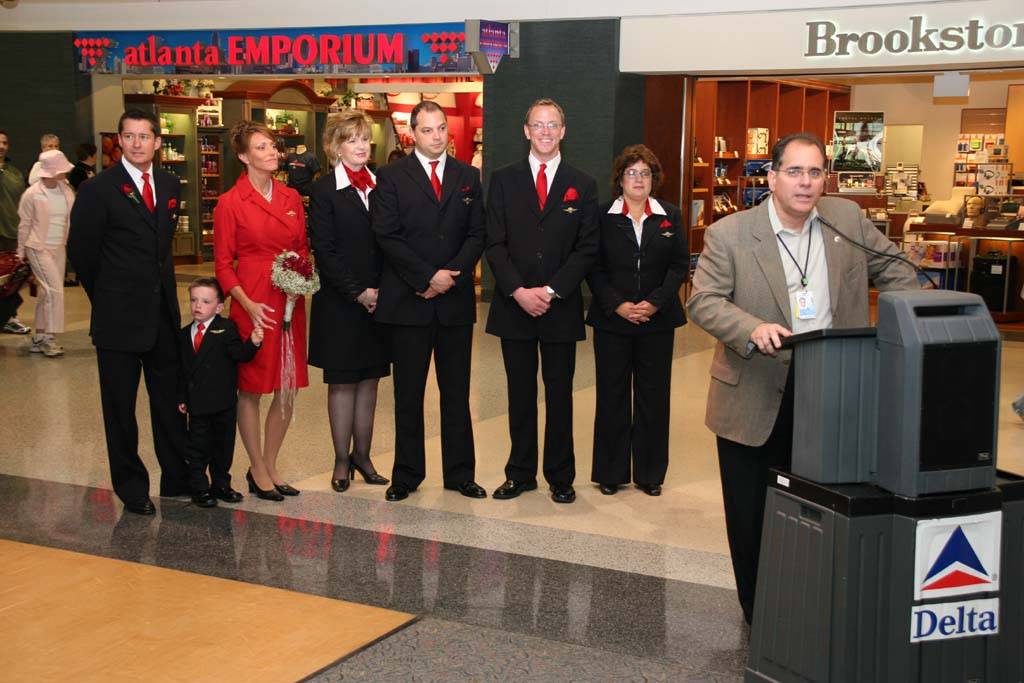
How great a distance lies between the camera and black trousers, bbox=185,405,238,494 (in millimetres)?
4871

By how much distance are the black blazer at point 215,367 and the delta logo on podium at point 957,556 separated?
296 centimetres

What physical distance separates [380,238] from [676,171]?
6981 millimetres

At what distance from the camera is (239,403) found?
502cm

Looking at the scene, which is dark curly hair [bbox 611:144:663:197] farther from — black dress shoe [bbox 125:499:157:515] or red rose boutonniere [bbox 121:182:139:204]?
black dress shoe [bbox 125:499:157:515]

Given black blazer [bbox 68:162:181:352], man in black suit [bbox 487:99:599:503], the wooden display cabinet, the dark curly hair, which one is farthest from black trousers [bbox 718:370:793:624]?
the wooden display cabinet

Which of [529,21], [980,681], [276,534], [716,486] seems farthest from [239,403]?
[529,21]

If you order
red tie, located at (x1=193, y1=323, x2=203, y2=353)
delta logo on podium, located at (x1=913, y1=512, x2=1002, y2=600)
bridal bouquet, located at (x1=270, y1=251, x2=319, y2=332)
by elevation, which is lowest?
delta logo on podium, located at (x1=913, y1=512, x2=1002, y2=600)

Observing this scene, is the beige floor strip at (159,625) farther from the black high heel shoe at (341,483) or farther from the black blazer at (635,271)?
the black blazer at (635,271)

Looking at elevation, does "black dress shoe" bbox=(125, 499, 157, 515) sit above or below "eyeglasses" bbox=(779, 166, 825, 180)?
below

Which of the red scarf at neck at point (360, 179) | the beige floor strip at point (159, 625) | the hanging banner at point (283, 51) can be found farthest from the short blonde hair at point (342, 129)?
the hanging banner at point (283, 51)

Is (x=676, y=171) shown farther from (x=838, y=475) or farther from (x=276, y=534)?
(x=838, y=475)

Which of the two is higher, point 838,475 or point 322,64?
point 322,64

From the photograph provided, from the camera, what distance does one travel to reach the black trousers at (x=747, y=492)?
3.60 metres

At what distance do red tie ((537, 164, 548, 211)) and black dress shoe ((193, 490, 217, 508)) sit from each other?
187 cm
